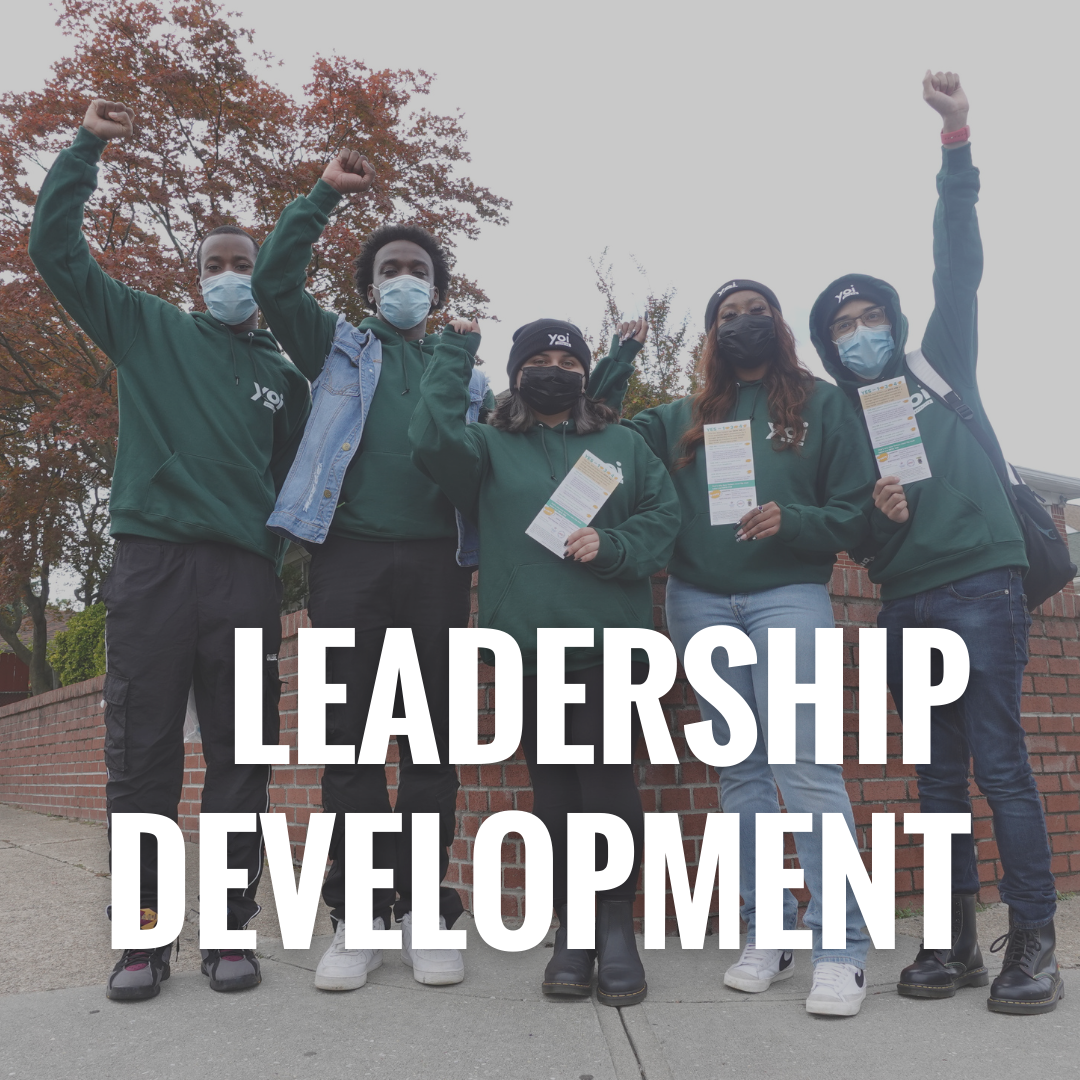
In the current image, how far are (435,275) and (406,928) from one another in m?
2.13

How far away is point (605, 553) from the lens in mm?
2518

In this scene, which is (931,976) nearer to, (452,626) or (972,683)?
(972,683)

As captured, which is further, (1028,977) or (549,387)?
(549,387)

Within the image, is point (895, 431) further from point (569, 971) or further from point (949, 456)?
point (569, 971)

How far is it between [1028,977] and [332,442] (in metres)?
2.40

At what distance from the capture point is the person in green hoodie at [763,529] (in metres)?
2.58

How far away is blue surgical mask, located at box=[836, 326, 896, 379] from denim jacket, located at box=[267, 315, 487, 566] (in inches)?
46.6

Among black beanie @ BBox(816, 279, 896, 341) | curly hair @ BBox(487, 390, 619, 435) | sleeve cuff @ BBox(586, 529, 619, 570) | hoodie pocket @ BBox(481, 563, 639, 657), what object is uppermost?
black beanie @ BBox(816, 279, 896, 341)

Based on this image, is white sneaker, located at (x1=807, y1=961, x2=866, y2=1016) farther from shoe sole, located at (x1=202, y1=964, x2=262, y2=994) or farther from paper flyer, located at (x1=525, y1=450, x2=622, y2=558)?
shoe sole, located at (x1=202, y1=964, x2=262, y2=994)

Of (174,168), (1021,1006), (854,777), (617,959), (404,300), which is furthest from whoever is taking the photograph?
(174,168)

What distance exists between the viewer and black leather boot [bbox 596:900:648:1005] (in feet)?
7.80

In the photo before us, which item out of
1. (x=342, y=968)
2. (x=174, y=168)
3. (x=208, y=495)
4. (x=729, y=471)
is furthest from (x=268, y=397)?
(x=174, y=168)

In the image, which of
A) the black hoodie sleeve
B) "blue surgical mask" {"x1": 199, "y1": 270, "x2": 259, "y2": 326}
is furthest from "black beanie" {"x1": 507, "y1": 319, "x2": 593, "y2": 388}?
the black hoodie sleeve

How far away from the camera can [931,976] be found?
8.15ft
